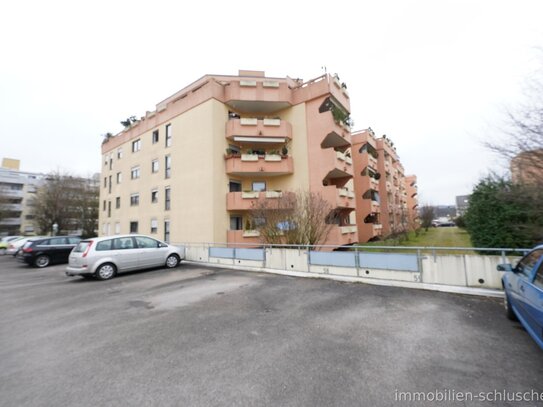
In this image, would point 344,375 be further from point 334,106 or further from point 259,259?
point 334,106

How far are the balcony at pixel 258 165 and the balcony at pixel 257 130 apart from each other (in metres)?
1.33

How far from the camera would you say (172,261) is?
37.2 ft

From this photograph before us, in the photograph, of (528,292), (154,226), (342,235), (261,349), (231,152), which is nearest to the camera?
(528,292)

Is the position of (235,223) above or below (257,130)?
below

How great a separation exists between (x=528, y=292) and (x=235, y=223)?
15.3 m

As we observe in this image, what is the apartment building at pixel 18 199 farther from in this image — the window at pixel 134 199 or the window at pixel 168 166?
the window at pixel 168 166

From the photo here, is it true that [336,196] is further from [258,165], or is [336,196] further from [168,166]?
[168,166]

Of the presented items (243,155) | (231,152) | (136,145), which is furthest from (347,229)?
(136,145)

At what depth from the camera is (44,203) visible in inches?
1286

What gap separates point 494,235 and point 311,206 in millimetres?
6240

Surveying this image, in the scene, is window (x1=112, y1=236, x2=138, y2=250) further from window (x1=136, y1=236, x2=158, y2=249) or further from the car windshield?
the car windshield

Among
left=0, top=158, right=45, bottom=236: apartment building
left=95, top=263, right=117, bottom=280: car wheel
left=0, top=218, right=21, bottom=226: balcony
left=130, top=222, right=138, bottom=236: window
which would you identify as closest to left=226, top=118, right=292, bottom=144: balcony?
left=95, top=263, right=117, bottom=280: car wheel

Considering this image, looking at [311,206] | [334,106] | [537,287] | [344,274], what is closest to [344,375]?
[537,287]

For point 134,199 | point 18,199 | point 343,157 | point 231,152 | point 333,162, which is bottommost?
point 134,199
